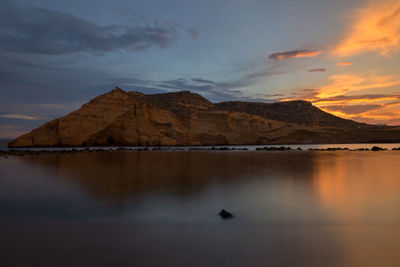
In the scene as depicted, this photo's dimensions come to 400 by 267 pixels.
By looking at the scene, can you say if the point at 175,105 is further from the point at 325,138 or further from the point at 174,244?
the point at 174,244

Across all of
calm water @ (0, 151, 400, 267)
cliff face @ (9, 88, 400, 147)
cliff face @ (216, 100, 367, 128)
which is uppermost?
cliff face @ (216, 100, 367, 128)

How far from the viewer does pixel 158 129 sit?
126 feet

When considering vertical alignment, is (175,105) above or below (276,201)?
above

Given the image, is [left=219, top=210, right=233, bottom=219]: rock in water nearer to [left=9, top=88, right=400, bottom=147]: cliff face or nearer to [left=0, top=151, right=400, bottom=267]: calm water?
[left=0, top=151, right=400, bottom=267]: calm water

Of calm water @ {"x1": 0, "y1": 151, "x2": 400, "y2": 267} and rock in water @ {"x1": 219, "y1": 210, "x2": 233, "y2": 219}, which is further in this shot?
rock in water @ {"x1": 219, "y1": 210, "x2": 233, "y2": 219}

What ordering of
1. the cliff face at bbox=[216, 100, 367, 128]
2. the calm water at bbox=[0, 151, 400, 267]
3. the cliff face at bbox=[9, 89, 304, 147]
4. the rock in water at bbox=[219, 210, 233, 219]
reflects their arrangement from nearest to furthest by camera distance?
the calm water at bbox=[0, 151, 400, 267], the rock in water at bbox=[219, 210, 233, 219], the cliff face at bbox=[9, 89, 304, 147], the cliff face at bbox=[216, 100, 367, 128]

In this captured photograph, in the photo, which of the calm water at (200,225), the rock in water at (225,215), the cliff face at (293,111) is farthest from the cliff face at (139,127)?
the rock in water at (225,215)

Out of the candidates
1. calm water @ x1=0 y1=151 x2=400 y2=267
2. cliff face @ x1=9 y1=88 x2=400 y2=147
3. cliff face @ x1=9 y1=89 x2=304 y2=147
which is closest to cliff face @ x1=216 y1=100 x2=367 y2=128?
cliff face @ x1=9 y1=88 x2=400 y2=147

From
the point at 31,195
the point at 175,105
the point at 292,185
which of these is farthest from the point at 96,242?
the point at 175,105

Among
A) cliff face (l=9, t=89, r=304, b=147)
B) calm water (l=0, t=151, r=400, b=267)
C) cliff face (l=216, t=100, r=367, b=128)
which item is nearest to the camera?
calm water (l=0, t=151, r=400, b=267)

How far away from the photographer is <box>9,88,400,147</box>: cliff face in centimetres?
3462

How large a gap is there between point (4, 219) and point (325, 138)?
4713cm

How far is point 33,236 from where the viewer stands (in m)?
3.44

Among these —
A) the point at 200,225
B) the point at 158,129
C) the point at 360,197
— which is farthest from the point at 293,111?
the point at 200,225
